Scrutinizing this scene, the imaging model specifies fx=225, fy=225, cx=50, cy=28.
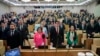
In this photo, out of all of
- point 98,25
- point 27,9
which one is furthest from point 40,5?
point 98,25

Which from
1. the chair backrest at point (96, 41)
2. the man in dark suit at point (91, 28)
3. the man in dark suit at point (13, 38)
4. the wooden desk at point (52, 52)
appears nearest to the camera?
the wooden desk at point (52, 52)

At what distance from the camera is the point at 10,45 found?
6832mm

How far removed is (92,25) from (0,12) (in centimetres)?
1674

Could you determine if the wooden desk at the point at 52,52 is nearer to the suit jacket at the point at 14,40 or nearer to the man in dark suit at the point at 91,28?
the suit jacket at the point at 14,40

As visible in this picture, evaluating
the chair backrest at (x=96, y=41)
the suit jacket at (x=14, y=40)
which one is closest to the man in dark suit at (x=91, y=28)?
the chair backrest at (x=96, y=41)

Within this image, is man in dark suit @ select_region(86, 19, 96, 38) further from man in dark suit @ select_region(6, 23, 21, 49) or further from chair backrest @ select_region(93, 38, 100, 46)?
man in dark suit @ select_region(6, 23, 21, 49)

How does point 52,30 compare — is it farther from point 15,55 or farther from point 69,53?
point 15,55

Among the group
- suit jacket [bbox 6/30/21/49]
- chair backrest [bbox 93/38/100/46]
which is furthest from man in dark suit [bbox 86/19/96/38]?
suit jacket [bbox 6/30/21/49]

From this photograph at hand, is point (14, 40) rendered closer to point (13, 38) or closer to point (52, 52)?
point (13, 38)

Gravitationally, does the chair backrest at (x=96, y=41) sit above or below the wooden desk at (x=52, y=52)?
below

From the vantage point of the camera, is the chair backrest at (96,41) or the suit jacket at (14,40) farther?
the chair backrest at (96,41)

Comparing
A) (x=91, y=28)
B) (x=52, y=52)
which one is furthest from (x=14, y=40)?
(x=91, y=28)

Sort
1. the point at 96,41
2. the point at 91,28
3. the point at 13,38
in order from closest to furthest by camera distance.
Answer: the point at 13,38 → the point at 96,41 → the point at 91,28

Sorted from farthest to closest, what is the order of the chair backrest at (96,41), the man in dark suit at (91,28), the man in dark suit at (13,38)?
the man in dark suit at (91,28), the chair backrest at (96,41), the man in dark suit at (13,38)
